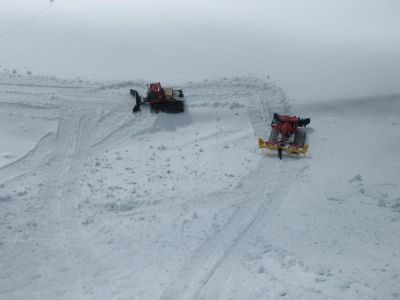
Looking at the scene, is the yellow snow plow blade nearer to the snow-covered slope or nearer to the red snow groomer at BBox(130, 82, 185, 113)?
the snow-covered slope

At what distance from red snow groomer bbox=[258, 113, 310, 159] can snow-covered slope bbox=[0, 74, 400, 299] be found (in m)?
0.29

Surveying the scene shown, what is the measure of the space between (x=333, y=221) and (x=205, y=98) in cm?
573

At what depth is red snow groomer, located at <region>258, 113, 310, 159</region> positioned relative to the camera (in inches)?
500

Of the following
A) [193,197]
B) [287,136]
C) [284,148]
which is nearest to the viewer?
[193,197]

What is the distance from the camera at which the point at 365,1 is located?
2108 cm

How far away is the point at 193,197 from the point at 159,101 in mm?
3683

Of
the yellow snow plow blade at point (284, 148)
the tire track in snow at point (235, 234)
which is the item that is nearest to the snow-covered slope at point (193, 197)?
the tire track in snow at point (235, 234)

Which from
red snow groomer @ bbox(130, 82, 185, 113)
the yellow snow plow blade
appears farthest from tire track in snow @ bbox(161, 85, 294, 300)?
red snow groomer @ bbox(130, 82, 185, 113)

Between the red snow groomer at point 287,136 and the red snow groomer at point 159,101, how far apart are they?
2733mm

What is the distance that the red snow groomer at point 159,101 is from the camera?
45.5ft

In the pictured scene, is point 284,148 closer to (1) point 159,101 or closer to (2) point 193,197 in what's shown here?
(2) point 193,197

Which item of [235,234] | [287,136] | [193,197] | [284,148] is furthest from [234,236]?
[287,136]

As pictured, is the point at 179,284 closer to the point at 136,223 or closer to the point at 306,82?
the point at 136,223

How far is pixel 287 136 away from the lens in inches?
516
